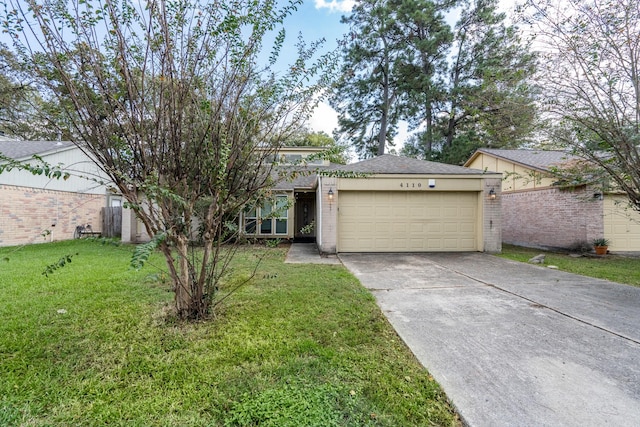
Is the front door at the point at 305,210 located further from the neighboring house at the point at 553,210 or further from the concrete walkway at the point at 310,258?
the neighboring house at the point at 553,210

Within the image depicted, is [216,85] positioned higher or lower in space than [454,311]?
higher

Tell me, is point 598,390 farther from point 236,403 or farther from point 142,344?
point 142,344

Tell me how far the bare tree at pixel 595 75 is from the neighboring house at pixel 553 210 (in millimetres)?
1737

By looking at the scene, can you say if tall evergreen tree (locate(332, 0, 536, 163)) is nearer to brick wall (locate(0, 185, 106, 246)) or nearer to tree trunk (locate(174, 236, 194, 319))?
brick wall (locate(0, 185, 106, 246))

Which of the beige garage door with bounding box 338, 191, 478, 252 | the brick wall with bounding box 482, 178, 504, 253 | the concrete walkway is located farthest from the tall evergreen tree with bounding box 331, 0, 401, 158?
the concrete walkway

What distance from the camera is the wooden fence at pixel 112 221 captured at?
1348 centimetres

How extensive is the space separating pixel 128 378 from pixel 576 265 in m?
9.32

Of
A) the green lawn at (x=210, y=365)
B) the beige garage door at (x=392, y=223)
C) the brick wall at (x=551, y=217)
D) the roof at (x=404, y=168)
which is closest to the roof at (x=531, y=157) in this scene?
the brick wall at (x=551, y=217)

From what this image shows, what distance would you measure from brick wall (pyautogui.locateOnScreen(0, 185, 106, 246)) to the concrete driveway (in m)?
10.9

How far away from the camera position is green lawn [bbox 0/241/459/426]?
186cm

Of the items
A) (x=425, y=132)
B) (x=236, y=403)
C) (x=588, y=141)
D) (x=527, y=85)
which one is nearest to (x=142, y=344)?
(x=236, y=403)

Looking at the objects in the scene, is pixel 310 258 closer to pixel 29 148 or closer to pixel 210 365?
pixel 210 365

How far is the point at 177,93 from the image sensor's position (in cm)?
291

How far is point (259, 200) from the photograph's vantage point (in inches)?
137
